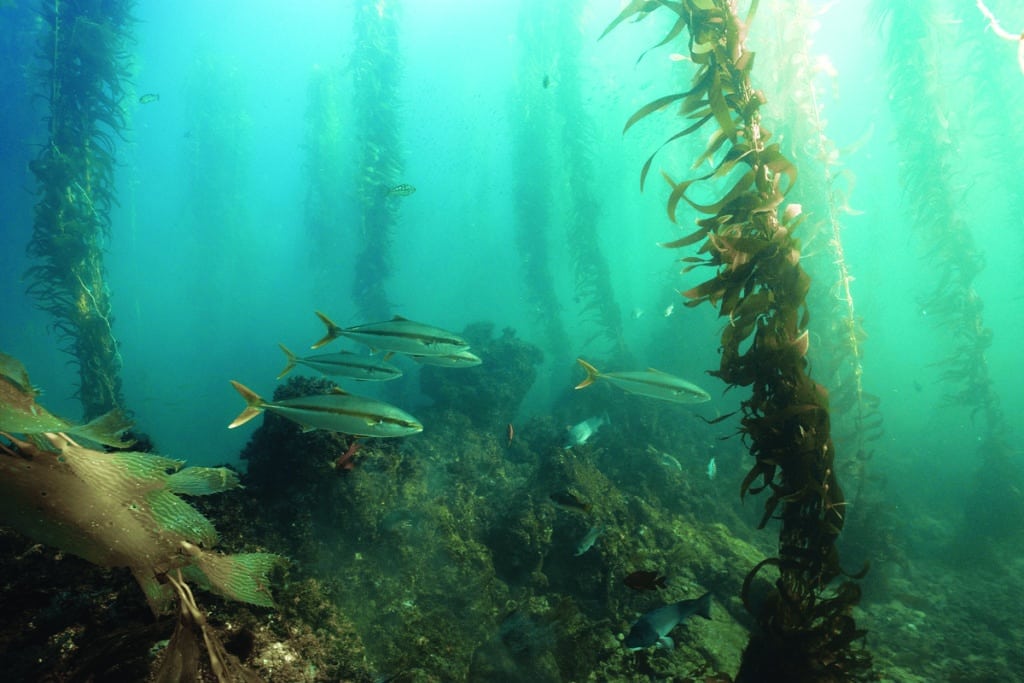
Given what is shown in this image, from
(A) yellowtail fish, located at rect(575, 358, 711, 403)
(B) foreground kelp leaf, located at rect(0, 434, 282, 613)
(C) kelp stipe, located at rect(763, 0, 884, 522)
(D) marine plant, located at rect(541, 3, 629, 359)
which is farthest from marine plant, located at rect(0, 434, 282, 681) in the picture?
(D) marine plant, located at rect(541, 3, 629, 359)

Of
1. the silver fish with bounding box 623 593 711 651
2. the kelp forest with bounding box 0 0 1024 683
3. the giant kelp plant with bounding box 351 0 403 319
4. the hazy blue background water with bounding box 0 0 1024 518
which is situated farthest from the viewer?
the hazy blue background water with bounding box 0 0 1024 518

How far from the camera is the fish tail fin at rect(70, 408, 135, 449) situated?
1929mm

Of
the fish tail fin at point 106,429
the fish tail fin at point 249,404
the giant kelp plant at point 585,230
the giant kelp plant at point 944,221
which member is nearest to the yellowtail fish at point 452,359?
the fish tail fin at point 249,404

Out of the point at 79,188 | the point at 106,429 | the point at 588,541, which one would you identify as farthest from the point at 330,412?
the point at 79,188

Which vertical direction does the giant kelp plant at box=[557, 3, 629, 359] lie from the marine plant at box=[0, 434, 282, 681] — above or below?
above

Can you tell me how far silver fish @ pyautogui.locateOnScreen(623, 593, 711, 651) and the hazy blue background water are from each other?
8.55 metres

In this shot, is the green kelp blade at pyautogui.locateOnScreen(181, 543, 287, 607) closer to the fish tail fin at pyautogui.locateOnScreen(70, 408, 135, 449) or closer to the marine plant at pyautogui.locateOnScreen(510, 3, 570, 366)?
the fish tail fin at pyautogui.locateOnScreen(70, 408, 135, 449)

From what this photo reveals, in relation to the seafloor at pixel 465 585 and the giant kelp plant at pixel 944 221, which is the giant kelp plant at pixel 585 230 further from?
the giant kelp plant at pixel 944 221

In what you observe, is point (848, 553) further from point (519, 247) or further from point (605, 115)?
point (605, 115)

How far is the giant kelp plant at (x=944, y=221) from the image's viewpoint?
32.8 ft

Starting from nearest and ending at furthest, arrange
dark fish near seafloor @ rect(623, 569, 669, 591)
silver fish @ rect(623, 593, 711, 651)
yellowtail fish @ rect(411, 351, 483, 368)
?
silver fish @ rect(623, 593, 711, 651) → dark fish near seafloor @ rect(623, 569, 669, 591) → yellowtail fish @ rect(411, 351, 483, 368)

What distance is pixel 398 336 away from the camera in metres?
4.41

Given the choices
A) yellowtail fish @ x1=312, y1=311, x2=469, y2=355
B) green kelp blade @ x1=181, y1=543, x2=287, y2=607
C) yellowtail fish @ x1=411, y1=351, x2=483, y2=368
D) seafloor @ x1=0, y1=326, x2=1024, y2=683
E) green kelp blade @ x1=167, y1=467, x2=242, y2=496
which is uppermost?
yellowtail fish @ x1=312, y1=311, x2=469, y2=355

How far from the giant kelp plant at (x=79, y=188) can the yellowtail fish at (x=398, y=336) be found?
7533 millimetres
